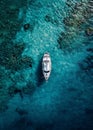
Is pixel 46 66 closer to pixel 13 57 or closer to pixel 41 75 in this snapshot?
pixel 41 75

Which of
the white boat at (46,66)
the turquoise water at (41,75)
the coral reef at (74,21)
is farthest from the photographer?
the coral reef at (74,21)

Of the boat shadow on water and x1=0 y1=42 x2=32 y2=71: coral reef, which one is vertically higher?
x1=0 y1=42 x2=32 y2=71: coral reef

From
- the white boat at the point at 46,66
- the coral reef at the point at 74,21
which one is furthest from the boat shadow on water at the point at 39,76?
the coral reef at the point at 74,21

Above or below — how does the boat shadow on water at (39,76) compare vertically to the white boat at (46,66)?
below

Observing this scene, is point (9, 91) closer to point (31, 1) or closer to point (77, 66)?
point (77, 66)

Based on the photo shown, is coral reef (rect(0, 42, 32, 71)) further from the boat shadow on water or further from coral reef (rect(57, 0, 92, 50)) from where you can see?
coral reef (rect(57, 0, 92, 50))

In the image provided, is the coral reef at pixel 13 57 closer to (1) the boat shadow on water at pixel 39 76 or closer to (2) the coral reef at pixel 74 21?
(1) the boat shadow on water at pixel 39 76

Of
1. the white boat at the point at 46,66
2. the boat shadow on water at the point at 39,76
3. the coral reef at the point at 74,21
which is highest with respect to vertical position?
the coral reef at the point at 74,21

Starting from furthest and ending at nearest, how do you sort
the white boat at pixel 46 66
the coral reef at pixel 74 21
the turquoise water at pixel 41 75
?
the coral reef at pixel 74 21 < the turquoise water at pixel 41 75 < the white boat at pixel 46 66

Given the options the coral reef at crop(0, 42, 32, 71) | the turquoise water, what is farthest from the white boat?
the coral reef at crop(0, 42, 32, 71)
